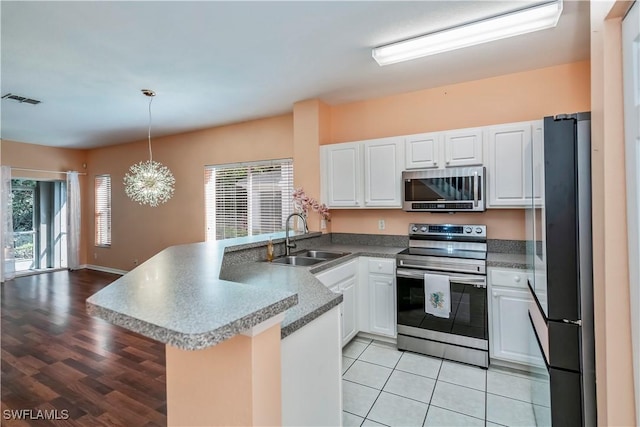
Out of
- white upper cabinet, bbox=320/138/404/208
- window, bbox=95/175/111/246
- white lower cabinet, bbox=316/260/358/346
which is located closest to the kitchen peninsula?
white lower cabinet, bbox=316/260/358/346

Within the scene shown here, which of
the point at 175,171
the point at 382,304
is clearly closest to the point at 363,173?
the point at 382,304

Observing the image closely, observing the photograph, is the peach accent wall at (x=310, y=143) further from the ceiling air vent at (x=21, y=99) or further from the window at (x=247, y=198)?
the ceiling air vent at (x=21, y=99)

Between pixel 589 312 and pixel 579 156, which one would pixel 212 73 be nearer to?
pixel 579 156

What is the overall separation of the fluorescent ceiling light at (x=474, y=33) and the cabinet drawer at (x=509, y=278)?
1798 mm

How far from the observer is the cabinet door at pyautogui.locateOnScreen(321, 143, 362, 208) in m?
3.44

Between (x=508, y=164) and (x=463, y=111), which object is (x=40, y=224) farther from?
(x=508, y=164)

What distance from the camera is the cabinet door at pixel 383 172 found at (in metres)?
3.22

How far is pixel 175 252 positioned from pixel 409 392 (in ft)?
6.73

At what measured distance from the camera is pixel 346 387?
233cm

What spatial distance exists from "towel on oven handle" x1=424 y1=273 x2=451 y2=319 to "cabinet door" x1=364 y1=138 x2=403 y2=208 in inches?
34.2

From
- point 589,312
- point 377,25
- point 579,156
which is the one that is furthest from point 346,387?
point 377,25

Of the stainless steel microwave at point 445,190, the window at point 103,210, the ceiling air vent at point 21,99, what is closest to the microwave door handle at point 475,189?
the stainless steel microwave at point 445,190

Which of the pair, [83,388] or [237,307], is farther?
[83,388]

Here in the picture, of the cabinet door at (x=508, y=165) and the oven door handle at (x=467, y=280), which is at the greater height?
the cabinet door at (x=508, y=165)
